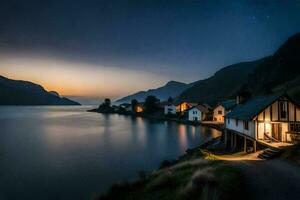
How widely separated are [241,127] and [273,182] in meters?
21.9

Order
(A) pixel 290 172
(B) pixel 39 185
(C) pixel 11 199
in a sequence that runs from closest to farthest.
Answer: (A) pixel 290 172 → (C) pixel 11 199 → (B) pixel 39 185

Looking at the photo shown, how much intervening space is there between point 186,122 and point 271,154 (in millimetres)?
78602

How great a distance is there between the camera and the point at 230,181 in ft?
40.0

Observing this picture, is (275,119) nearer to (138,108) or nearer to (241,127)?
(241,127)

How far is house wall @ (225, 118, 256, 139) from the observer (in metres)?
29.3

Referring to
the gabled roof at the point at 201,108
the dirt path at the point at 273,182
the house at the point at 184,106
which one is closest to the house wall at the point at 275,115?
the dirt path at the point at 273,182

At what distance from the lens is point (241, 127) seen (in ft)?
111

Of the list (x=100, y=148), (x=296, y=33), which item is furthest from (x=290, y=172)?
(x=296, y=33)

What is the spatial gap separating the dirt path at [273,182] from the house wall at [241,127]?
12.8m

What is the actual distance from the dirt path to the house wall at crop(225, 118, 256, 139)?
42.0 ft

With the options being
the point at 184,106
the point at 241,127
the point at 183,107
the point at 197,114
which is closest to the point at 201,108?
the point at 197,114

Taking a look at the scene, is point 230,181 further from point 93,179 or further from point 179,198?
point 93,179

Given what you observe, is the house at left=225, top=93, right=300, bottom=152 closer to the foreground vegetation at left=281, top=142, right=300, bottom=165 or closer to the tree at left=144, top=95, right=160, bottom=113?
the foreground vegetation at left=281, top=142, right=300, bottom=165

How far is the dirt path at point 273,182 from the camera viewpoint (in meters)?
11.0
